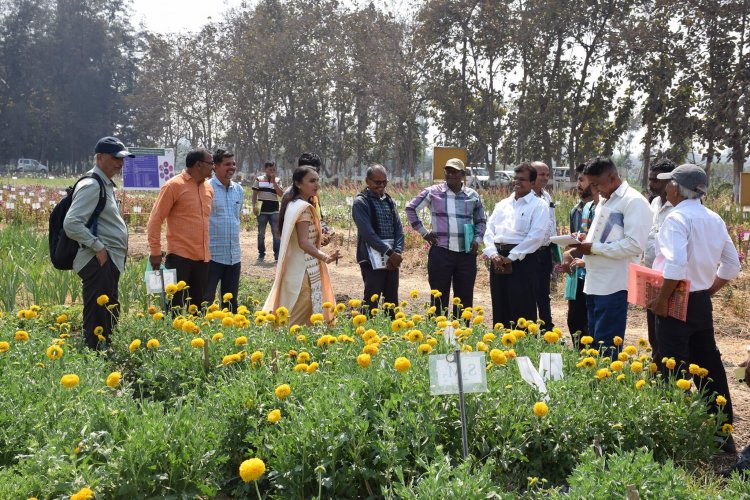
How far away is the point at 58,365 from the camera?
3779 mm

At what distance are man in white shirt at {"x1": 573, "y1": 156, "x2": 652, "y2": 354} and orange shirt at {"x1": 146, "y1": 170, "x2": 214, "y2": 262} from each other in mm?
2990

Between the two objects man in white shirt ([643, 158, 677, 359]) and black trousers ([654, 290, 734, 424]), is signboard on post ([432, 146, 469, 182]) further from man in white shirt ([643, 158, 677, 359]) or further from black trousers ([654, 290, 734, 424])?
black trousers ([654, 290, 734, 424])

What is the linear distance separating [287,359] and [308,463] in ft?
3.49

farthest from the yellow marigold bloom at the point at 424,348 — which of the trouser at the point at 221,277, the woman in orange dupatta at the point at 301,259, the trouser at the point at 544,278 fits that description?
the trouser at the point at 544,278

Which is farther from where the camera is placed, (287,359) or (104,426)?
(287,359)

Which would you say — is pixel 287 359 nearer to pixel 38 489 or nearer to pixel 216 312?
pixel 216 312

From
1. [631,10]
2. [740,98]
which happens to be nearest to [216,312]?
[740,98]

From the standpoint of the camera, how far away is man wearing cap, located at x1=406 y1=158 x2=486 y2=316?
599 cm

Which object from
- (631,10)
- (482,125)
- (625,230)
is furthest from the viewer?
(482,125)

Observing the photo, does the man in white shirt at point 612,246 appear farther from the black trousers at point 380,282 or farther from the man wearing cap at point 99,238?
the man wearing cap at point 99,238

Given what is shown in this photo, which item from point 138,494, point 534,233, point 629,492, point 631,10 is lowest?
point 138,494

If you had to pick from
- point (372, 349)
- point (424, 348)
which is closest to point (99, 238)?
point (372, 349)

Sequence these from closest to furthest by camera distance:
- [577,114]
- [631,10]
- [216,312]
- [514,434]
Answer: [514,434]
[216,312]
[631,10]
[577,114]

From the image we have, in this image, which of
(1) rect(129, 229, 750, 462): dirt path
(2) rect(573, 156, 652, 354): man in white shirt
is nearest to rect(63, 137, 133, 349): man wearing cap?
(2) rect(573, 156, 652, 354): man in white shirt
